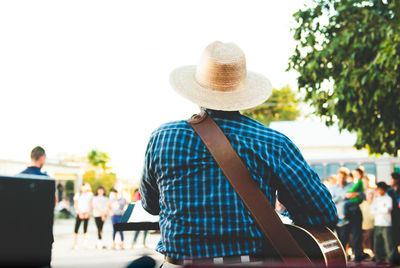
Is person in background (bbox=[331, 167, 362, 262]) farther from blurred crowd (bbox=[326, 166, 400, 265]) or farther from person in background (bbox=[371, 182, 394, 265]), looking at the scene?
person in background (bbox=[371, 182, 394, 265])

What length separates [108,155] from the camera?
70875mm

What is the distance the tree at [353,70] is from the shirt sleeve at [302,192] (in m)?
6.60

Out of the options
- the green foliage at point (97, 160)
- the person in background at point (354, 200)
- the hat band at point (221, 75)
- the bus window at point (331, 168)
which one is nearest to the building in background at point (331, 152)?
the bus window at point (331, 168)

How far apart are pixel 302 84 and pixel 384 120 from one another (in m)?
1.85

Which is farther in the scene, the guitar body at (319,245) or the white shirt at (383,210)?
the white shirt at (383,210)

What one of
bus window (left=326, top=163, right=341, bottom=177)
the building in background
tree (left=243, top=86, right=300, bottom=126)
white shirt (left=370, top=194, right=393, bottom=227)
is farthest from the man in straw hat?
tree (left=243, top=86, right=300, bottom=126)

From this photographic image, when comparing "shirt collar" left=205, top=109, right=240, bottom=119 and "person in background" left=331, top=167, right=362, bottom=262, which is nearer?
"shirt collar" left=205, top=109, right=240, bottom=119

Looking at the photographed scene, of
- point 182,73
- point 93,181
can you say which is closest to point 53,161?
point 93,181

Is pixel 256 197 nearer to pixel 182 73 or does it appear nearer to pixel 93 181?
pixel 182 73

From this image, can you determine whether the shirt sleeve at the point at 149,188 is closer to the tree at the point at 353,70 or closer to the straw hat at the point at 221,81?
the straw hat at the point at 221,81

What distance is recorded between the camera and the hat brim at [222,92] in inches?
94.4

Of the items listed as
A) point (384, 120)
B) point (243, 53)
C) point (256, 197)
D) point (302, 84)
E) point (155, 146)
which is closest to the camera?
point (256, 197)

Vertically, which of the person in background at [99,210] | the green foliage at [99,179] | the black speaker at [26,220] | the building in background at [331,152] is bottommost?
the green foliage at [99,179]

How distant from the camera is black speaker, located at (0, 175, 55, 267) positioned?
71.6 inches
